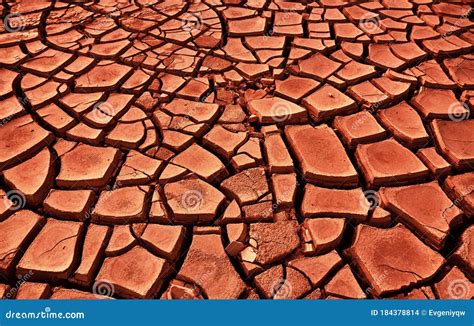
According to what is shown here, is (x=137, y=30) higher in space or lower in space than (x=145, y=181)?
higher

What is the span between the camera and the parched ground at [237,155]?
1.75 meters

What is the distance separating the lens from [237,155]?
2195mm

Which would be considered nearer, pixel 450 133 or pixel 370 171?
pixel 370 171

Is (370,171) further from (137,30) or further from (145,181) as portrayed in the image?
(137,30)

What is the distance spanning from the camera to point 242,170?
2.14 metres

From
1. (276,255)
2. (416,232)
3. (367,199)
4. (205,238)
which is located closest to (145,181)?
(205,238)

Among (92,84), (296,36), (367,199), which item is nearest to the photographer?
(367,199)

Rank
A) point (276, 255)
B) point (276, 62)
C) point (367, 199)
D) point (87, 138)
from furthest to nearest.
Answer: point (276, 62), point (87, 138), point (367, 199), point (276, 255)

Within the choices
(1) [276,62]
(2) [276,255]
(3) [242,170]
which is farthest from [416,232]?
(1) [276,62]

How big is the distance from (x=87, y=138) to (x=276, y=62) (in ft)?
4.62

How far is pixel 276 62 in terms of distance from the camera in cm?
287

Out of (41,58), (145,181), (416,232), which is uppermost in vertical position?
(41,58)

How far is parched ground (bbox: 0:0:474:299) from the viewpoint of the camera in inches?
68.7

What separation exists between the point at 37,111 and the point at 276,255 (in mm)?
1744
